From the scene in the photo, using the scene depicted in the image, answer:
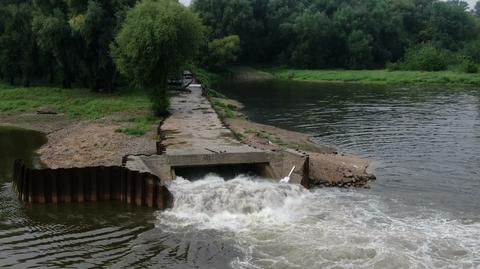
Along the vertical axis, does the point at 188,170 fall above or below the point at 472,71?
below

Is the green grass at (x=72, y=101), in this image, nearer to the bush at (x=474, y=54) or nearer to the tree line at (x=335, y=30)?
the tree line at (x=335, y=30)

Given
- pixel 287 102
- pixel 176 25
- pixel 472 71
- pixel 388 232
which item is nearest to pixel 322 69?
pixel 472 71

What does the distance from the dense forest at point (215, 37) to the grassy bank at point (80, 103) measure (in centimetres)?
260

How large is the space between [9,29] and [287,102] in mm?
31184

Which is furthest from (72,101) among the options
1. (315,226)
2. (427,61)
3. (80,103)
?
(427,61)

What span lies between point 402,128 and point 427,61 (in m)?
61.9

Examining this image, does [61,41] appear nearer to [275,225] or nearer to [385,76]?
[275,225]

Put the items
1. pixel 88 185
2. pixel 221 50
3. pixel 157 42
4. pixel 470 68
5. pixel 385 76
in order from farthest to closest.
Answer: pixel 221 50 < pixel 385 76 < pixel 470 68 < pixel 157 42 < pixel 88 185

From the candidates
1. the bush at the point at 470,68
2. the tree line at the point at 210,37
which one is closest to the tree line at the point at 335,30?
the tree line at the point at 210,37

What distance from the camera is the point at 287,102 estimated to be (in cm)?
6444

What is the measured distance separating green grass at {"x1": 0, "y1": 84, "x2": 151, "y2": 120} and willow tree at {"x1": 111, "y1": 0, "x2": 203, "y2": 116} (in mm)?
6682

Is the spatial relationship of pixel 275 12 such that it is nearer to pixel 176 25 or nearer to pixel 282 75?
pixel 282 75

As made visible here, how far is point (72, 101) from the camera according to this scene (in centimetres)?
5188

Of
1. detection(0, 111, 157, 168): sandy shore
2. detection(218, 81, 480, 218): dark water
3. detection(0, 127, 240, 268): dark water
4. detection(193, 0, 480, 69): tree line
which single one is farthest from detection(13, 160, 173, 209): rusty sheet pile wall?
detection(193, 0, 480, 69): tree line
